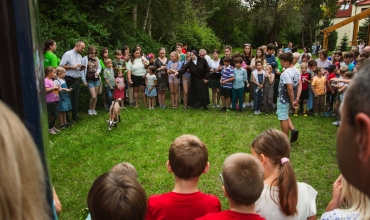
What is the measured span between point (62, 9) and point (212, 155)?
935cm

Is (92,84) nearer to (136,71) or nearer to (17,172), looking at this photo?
(136,71)

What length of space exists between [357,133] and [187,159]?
1.81 m

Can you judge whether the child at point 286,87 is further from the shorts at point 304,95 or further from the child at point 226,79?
the child at point 226,79

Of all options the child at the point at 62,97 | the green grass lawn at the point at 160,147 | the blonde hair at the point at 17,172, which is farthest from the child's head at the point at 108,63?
the blonde hair at the point at 17,172

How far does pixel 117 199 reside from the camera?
1.84 meters

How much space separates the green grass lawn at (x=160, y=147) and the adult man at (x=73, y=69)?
634mm

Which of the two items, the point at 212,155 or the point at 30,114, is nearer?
the point at 30,114

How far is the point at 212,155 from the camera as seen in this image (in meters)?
6.41

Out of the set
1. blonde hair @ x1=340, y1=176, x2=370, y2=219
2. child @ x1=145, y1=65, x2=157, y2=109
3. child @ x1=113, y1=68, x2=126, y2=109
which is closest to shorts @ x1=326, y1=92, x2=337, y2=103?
child @ x1=145, y1=65, x2=157, y2=109

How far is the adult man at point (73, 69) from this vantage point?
8609 millimetres

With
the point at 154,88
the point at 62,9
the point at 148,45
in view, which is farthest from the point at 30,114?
the point at 148,45

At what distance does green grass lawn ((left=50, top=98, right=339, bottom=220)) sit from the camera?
513 centimetres

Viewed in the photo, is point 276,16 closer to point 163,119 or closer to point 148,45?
point 148,45

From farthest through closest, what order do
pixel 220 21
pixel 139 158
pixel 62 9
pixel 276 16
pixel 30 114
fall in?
1. pixel 220 21
2. pixel 276 16
3. pixel 62 9
4. pixel 139 158
5. pixel 30 114
